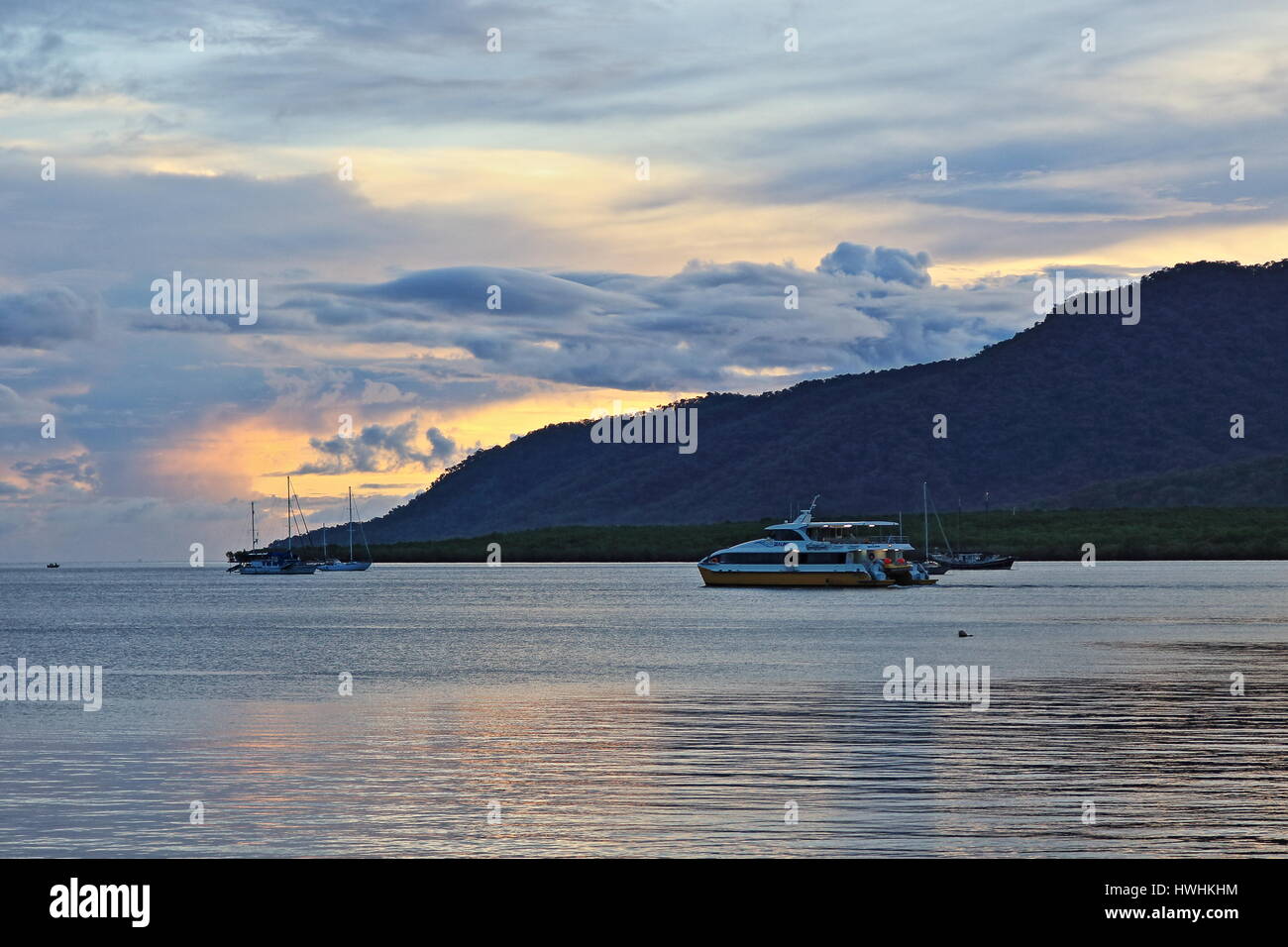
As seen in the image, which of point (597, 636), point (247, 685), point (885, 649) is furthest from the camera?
point (597, 636)

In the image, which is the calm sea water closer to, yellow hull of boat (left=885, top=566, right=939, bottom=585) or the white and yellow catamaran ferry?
the white and yellow catamaran ferry

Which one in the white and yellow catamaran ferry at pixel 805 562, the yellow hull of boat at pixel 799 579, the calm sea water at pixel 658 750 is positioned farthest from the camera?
the white and yellow catamaran ferry at pixel 805 562

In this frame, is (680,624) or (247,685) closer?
(247,685)

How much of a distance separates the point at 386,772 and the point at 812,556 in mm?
134742

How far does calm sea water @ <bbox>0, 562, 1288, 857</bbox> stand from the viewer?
26.6m

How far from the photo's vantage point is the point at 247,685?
63969 mm

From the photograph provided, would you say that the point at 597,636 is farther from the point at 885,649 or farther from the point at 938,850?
the point at 938,850

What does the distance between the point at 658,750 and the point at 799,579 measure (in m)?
130

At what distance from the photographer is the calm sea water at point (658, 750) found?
2656 centimetres

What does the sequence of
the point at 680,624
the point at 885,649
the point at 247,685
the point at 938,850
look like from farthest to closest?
the point at 680,624
the point at 885,649
the point at 247,685
the point at 938,850

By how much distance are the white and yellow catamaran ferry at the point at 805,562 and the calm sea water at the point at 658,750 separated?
7063 cm

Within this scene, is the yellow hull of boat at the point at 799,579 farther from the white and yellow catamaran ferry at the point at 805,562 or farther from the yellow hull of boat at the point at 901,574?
the yellow hull of boat at the point at 901,574

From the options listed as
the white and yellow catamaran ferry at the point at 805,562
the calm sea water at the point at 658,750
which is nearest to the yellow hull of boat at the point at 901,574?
the white and yellow catamaran ferry at the point at 805,562
